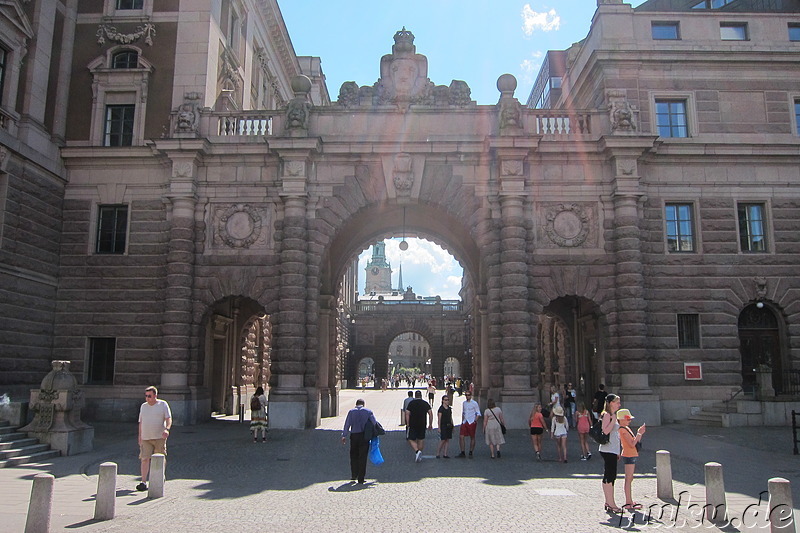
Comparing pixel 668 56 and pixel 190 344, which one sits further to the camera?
pixel 668 56

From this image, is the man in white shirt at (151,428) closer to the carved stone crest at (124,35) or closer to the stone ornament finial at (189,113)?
the stone ornament finial at (189,113)

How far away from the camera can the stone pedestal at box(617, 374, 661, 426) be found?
23266 mm

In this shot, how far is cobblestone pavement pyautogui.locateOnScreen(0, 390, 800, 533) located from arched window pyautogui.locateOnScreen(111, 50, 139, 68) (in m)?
14.4

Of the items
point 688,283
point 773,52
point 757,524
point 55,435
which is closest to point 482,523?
point 757,524

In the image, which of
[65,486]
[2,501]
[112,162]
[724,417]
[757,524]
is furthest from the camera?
[112,162]

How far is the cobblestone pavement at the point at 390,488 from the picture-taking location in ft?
33.8

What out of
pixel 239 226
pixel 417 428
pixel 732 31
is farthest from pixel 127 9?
pixel 732 31

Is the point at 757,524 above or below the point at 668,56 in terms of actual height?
below

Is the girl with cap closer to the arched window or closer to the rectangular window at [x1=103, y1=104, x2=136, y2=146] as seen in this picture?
the rectangular window at [x1=103, y1=104, x2=136, y2=146]

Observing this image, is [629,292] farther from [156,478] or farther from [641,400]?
[156,478]

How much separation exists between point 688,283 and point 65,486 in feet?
68.1

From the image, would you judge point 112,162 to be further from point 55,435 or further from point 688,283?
point 688,283

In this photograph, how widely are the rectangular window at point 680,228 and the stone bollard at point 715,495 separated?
16.3m

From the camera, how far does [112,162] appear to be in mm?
25688
